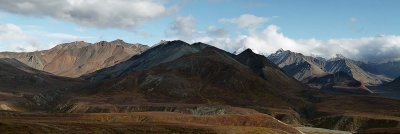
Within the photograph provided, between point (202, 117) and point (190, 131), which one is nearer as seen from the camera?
point (190, 131)

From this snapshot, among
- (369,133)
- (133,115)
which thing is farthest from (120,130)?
(369,133)

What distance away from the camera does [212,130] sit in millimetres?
142750

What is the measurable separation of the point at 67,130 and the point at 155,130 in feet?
76.8

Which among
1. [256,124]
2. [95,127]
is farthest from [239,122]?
[95,127]

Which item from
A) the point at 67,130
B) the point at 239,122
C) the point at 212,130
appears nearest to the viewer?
the point at 67,130

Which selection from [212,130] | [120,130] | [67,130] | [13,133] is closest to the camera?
[13,133]

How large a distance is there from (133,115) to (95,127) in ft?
173

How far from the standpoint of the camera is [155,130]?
136m

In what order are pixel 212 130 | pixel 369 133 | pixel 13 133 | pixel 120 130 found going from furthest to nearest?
1. pixel 369 133
2. pixel 212 130
3. pixel 120 130
4. pixel 13 133

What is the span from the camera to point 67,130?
123 m

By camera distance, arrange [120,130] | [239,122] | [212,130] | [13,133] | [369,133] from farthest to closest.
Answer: [239,122], [369,133], [212,130], [120,130], [13,133]

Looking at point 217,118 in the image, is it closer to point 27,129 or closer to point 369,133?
point 369,133

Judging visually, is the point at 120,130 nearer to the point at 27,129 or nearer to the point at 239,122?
the point at 27,129

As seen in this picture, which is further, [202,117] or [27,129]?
[202,117]
